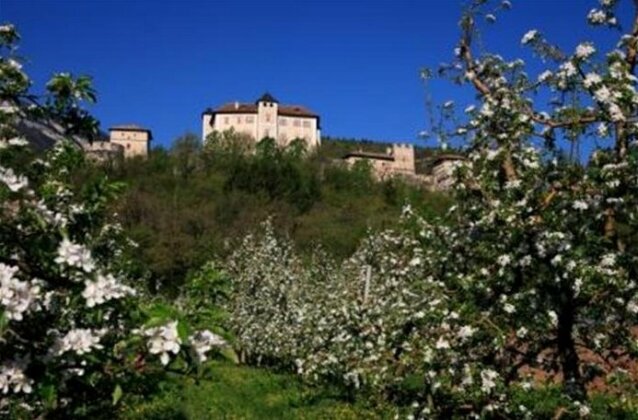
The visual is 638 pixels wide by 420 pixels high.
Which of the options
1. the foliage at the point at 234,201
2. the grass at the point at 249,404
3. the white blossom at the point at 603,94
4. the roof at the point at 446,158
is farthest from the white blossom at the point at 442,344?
the foliage at the point at 234,201

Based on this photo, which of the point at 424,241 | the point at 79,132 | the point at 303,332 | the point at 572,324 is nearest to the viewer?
the point at 79,132

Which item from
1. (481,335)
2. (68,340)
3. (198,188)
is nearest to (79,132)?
(68,340)

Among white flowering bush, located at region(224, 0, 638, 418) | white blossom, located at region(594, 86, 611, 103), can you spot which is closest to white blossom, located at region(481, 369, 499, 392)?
white flowering bush, located at region(224, 0, 638, 418)

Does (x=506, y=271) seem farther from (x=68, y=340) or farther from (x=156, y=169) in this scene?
(x=156, y=169)

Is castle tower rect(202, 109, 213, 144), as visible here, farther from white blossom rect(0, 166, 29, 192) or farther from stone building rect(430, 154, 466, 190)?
white blossom rect(0, 166, 29, 192)

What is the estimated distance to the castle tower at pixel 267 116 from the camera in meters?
147

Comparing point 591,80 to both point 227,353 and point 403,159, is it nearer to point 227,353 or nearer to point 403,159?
point 227,353

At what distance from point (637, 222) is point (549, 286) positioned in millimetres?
1010

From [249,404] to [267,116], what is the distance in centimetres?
13127

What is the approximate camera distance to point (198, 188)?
288 ft

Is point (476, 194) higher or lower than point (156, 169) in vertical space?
lower

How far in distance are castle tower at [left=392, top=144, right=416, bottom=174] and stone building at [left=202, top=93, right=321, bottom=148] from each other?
14121mm

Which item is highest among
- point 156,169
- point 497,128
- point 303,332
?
point 156,169

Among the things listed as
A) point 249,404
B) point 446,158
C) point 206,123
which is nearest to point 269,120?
point 206,123
